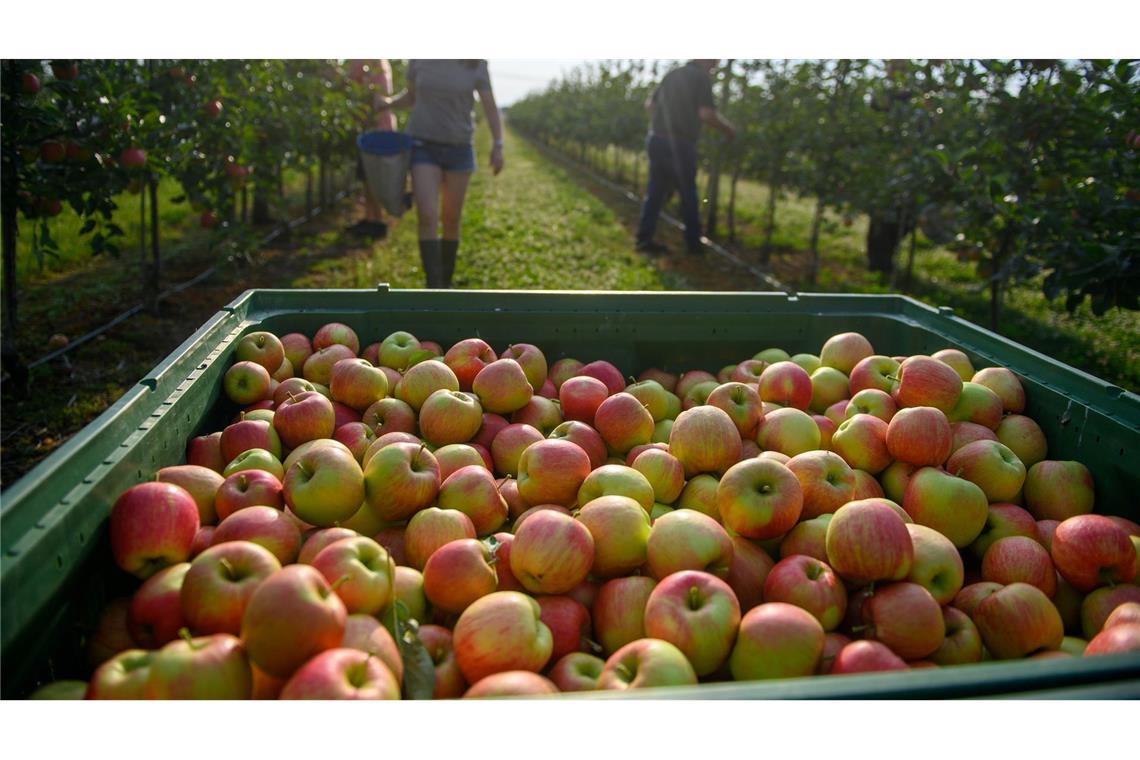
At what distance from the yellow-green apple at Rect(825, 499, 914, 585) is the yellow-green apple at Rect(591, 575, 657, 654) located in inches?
18.7

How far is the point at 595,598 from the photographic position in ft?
6.95

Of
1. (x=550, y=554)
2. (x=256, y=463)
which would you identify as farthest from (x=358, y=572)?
(x=256, y=463)

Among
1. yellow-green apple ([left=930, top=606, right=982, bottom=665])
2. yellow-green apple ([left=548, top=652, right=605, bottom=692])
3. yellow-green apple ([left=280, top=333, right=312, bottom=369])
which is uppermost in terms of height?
yellow-green apple ([left=280, top=333, right=312, bottom=369])

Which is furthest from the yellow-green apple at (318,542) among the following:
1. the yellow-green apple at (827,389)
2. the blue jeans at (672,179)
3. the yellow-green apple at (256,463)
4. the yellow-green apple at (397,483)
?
the blue jeans at (672,179)

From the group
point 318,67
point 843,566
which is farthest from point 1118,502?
point 318,67

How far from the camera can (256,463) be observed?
2359 mm

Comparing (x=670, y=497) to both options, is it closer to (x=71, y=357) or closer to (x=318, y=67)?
(x=71, y=357)

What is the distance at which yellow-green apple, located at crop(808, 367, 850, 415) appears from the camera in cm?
315

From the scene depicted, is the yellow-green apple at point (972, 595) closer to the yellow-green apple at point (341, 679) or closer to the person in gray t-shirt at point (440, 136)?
the yellow-green apple at point (341, 679)

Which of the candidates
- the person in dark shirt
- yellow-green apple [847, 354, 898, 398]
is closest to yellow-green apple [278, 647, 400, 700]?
yellow-green apple [847, 354, 898, 398]

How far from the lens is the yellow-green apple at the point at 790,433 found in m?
2.67

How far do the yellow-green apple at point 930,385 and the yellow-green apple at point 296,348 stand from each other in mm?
2308

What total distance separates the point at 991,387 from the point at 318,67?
10057mm

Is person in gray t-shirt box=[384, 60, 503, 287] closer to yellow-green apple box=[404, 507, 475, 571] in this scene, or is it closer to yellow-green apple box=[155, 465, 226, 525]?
yellow-green apple box=[155, 465, 226, 525]
